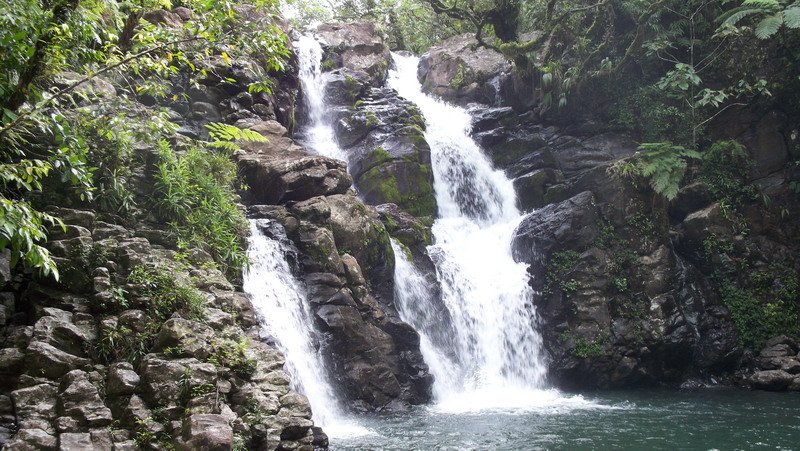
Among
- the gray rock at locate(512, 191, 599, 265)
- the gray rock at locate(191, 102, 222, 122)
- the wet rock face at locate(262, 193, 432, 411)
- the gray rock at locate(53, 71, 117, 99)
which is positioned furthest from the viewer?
the gray rock at locate(512, 191, 599, 265)

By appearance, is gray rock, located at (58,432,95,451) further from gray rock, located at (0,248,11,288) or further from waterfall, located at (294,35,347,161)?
waterfall, located at (294,35,347,161)

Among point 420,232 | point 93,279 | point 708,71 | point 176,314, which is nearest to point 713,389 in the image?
point 420,232

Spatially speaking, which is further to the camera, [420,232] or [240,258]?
[420,232]

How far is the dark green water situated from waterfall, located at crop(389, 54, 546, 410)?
1.47m

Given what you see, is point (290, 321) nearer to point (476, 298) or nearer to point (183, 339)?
point (183, 339)

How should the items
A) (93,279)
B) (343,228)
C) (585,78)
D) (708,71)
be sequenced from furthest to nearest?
(585,78), (708,71), (343,228), (93,279)

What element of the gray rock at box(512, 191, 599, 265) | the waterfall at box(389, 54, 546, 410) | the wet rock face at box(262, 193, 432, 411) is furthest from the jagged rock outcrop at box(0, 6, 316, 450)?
the gray rock at box(512, 191, 599, 265)

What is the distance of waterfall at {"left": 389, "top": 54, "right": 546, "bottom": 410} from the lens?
43.8 feet

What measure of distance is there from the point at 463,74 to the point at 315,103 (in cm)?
748

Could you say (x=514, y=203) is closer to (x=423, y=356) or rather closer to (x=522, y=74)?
(x=522, y=74)

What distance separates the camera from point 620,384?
1400cm

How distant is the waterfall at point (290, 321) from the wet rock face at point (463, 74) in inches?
568

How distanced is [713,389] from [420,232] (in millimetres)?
8847

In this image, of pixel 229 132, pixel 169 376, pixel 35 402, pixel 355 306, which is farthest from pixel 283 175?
pixel 35 402
